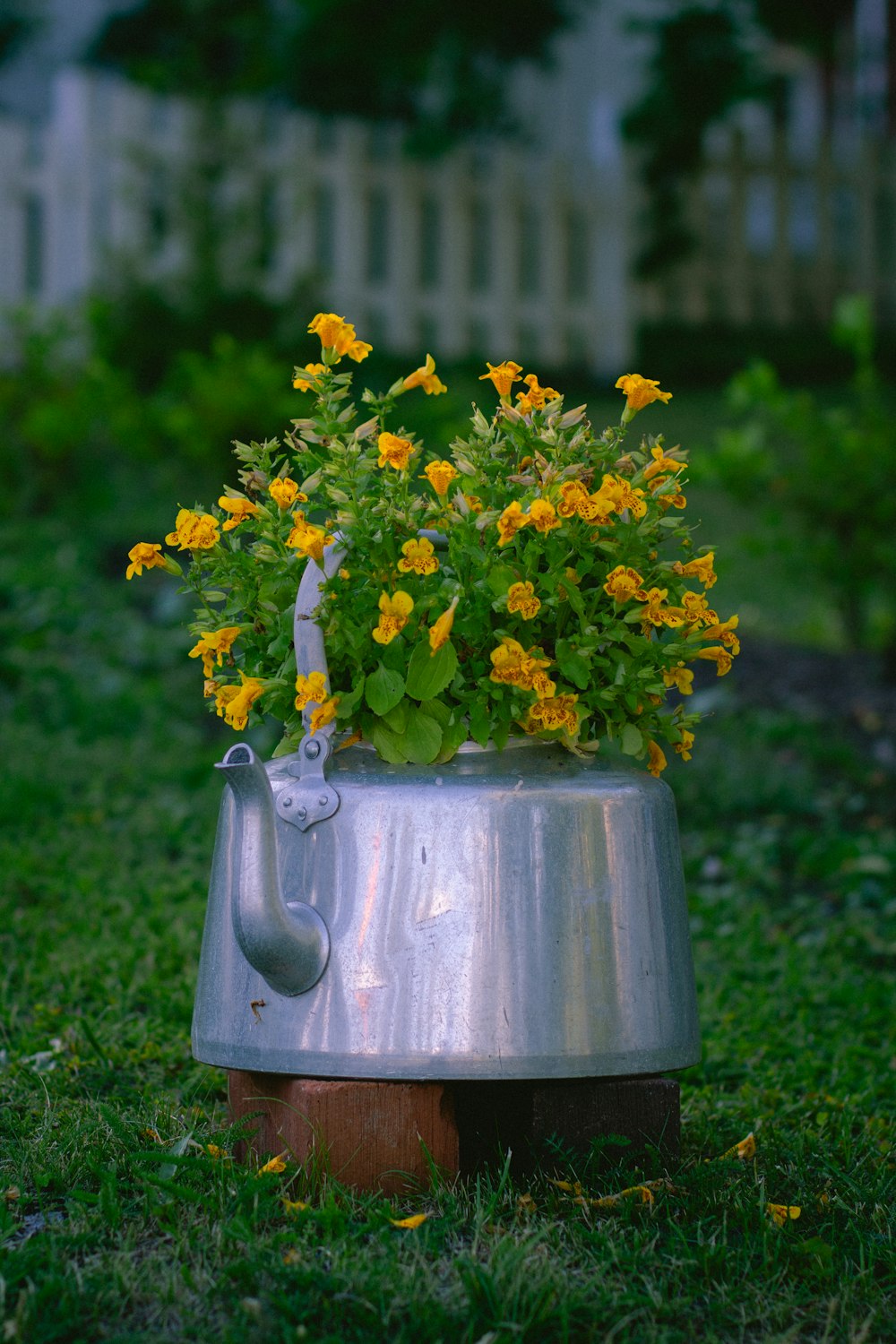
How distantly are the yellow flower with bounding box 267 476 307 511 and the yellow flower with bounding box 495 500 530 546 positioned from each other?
10.8 inches

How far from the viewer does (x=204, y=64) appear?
8570 millimetres

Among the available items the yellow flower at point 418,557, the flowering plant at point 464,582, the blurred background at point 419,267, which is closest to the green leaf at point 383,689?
the flowering plant at point 464,582

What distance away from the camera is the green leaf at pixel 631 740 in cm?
174

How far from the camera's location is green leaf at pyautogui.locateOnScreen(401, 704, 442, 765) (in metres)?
1.68

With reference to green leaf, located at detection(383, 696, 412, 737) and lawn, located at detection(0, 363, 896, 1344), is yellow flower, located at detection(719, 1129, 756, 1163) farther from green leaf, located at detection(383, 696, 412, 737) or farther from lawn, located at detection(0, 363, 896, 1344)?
green leaf, located at detection(383, 696, 412, 737)

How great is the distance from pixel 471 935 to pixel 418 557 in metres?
0.42

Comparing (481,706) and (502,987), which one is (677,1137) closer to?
(502,987)

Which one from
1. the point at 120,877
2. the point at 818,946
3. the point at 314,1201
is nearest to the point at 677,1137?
the point at 314,1201

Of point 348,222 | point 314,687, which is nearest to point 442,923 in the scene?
point 314,687

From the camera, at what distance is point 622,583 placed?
5.49 ft

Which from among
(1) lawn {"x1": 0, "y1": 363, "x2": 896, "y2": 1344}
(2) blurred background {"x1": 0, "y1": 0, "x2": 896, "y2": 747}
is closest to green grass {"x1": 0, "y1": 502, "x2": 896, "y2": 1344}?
(1) lawn {"x1": 0, "y1": 363, "x2": 896, "y2": 1344}

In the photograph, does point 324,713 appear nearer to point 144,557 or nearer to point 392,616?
point 392,616

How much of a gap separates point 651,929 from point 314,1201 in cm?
49

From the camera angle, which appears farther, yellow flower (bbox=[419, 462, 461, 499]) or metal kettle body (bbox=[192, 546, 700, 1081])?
yellow flower (bbox=[419, 462, 461, 499])
